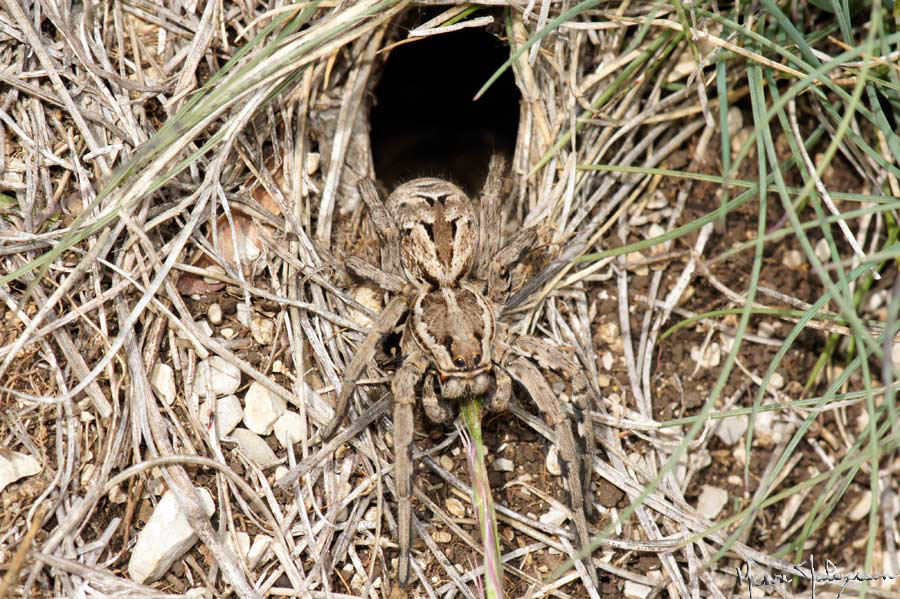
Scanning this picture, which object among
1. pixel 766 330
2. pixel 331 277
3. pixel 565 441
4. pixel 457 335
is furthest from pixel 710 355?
pixel 331 277

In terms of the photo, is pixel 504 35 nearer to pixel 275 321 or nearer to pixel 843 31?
pixel 843 31

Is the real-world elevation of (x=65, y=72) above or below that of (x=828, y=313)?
above

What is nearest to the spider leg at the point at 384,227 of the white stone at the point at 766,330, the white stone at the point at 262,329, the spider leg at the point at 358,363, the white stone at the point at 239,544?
the spider leg at the point at 358,363

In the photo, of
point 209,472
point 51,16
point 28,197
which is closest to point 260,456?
point 209,472

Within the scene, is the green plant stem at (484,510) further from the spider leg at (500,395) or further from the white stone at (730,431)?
the white stone at (730,431)

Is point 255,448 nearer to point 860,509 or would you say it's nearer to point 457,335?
point 457,335

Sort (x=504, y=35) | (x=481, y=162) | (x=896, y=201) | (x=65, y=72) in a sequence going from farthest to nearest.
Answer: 1. (x=481, y=162)
2. (x=504, y=35)
3. (x=65, y=72)
4. (x=896, y=201)
